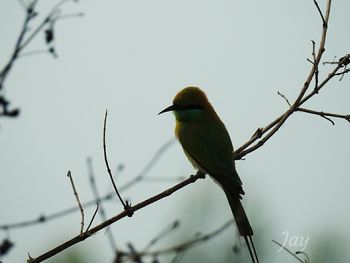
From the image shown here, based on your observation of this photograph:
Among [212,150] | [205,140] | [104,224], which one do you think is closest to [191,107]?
[205,140]

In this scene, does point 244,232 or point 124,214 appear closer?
point 124,214

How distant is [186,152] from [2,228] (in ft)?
9.00

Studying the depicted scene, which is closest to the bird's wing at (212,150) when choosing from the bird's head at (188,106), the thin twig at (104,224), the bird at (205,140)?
the bird at (205,140)

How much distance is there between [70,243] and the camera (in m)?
2.09

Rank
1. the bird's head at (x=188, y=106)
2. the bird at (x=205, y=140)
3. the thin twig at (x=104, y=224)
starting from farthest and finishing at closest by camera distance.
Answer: the bird's head at (x=188, y=106) < the bird at (x=205, y=140) < the thin twig at (x=104, y=224)

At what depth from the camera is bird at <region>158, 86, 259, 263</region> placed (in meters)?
3.78

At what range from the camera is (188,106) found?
4.47 metres

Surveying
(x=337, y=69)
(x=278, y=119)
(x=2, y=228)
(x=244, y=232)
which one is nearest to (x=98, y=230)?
(x=2, y=228)

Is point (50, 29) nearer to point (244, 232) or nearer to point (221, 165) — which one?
point (244, 232)

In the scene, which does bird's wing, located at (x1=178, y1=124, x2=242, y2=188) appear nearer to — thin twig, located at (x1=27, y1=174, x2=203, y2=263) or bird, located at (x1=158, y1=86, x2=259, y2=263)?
bird, located at (x1=158, y1=86, x2=259, y2=263)

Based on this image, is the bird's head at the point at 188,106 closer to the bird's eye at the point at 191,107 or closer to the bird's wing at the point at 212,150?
the bird's eye at the point at 191,107

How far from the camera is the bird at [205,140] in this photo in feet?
12.4

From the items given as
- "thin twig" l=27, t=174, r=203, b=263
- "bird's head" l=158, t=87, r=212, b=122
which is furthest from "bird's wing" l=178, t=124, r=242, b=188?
"thin twig" l=27, t=174, r=203, b=263

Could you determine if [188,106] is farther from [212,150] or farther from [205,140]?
[212,150]
